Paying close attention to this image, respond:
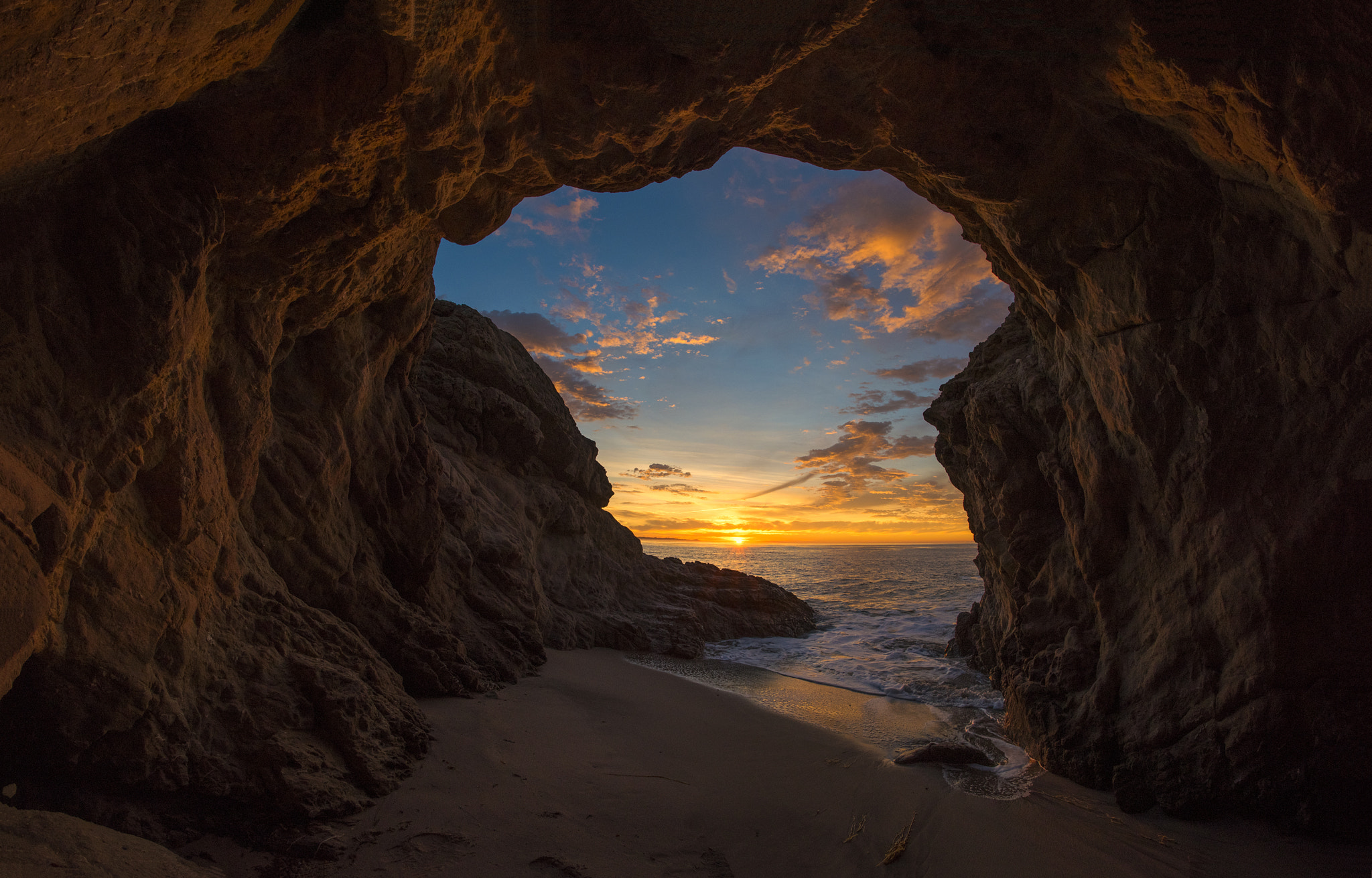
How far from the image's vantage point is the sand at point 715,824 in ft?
13.1

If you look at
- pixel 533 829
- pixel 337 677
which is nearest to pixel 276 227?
pixel 337 677

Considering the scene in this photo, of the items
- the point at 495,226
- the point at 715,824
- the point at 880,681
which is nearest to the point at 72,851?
the point at 715,824

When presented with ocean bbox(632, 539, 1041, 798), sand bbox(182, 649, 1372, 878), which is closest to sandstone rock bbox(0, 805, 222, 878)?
sand bbox(182, 649, 1372, 878)

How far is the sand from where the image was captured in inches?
157

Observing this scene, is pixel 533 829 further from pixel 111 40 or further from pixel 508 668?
pixel 111 40

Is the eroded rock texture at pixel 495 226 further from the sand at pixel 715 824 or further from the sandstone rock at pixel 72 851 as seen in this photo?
the sandstone rock at pixel 72 851

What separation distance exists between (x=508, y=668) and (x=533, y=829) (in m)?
4.18

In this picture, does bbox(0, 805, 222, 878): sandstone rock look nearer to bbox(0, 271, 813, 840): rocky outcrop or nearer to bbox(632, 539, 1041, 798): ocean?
bbox(0, 271, 813, 840): rocky outcrop

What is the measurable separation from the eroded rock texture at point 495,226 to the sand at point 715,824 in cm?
41

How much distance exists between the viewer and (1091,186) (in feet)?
19.1

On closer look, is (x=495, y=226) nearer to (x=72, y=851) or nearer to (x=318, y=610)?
(x=318, y=610)

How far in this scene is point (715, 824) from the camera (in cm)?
502

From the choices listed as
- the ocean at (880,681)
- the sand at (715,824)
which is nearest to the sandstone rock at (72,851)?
the sand at (715,824)

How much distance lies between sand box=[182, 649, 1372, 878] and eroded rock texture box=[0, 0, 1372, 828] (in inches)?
16.3
